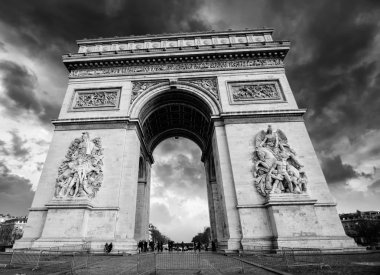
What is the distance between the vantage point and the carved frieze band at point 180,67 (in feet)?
56.0

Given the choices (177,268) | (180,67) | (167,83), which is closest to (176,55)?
(180,67)

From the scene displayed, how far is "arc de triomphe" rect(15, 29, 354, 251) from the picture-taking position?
37.4ft

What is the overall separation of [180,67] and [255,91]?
6324mm

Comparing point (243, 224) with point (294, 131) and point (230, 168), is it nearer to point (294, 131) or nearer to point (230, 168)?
A: point (230, 168)

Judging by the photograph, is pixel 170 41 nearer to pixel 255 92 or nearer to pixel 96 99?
pixel 96 99

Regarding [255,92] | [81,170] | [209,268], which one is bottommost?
[209,268]

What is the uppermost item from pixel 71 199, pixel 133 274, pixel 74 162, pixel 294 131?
pixel 294 131

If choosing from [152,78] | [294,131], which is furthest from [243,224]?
[152,78]

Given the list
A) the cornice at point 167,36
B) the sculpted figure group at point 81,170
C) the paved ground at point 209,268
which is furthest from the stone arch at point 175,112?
the paved ground at point 209,268

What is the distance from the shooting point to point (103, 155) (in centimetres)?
1387

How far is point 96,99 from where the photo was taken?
642 inches

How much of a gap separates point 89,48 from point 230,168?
16.4 meters

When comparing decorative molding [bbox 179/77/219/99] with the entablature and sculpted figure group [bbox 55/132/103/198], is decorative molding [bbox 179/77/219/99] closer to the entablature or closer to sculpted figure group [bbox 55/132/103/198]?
the entablature

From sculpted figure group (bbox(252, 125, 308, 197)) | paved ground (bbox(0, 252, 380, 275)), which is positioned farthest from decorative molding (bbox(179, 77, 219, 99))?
paved ground (bbox(0, 252, 380, 275))
